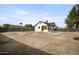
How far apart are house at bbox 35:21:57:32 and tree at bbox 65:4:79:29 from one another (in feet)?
0.64

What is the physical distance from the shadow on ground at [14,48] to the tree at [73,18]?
0.51 meters

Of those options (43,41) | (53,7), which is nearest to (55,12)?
(53,7)

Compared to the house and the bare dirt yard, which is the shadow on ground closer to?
the bare dirt yard

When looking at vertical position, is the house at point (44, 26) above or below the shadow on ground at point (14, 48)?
above

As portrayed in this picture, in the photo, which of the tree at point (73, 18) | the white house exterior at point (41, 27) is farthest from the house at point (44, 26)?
the tree at point (73, 18)

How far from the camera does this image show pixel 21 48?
5.39 metres

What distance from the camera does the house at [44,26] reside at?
17.7ft

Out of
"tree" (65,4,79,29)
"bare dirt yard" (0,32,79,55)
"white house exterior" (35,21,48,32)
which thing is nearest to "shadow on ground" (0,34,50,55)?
"bare dirt yard" (0,32,79,55)

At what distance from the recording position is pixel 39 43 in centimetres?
539

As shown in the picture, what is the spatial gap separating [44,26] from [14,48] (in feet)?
1.65

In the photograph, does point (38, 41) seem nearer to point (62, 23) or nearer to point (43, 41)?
point (43, 41)

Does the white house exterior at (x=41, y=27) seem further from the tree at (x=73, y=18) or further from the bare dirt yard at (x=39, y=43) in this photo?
the tree at (x=73, y=18)

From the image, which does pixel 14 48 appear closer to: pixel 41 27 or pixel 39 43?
pixel 39 43

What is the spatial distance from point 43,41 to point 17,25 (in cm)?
41
